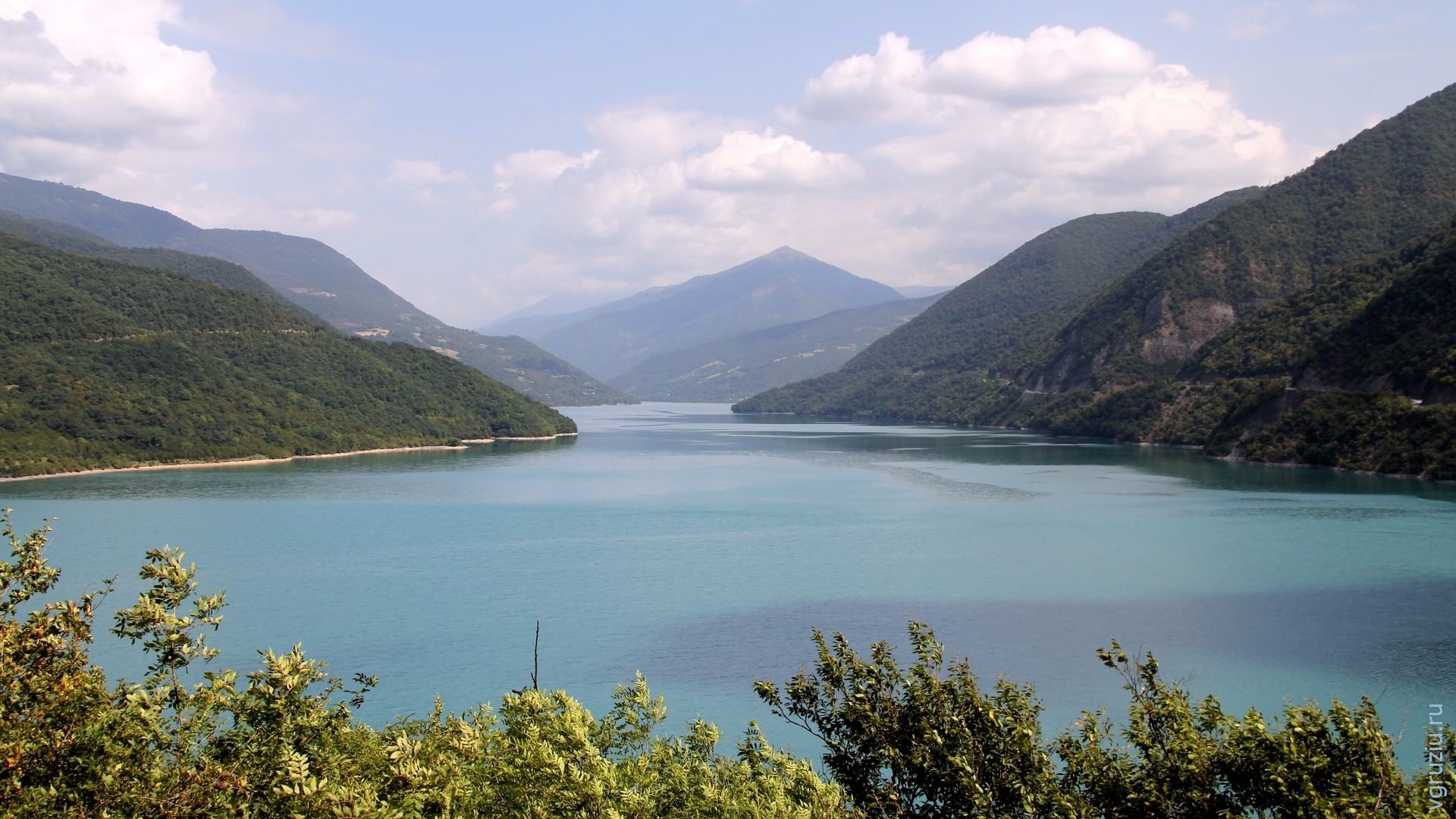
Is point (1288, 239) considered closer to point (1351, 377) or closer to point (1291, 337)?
point (1291, 337)

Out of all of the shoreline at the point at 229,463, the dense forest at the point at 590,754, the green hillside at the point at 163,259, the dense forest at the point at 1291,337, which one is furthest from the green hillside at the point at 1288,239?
the green hillside at the point at 163,259

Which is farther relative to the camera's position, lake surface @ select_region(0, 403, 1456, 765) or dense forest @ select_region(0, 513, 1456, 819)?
lake surface @ select_region(0, 403, 1456, 765)

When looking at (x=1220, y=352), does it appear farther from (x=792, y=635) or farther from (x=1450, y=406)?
(x=792, y=635)

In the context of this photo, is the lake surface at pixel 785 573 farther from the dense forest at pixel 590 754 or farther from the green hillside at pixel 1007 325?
the green hillside at pixel 1007 325

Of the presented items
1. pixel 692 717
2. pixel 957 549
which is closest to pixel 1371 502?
pixel 957 549

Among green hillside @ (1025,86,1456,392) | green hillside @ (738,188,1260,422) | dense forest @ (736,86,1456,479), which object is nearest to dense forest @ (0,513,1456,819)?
dense forest @ (736,86,1456,479)
